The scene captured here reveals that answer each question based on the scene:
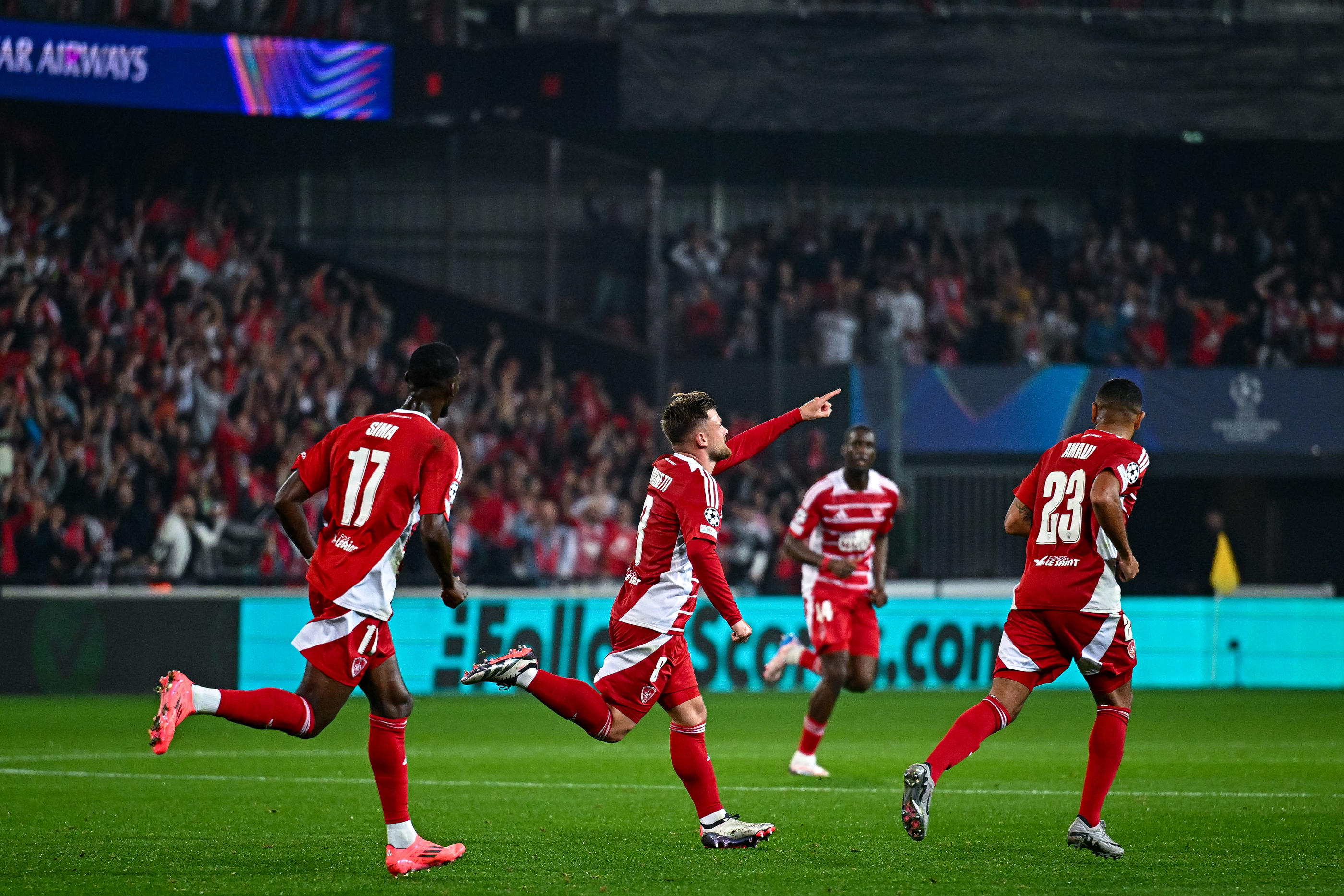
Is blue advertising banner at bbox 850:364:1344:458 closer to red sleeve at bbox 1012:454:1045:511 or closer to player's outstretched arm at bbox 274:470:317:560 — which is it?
red sleeve at bbox 1012:454:1045:511

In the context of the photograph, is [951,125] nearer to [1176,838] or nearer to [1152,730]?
[1152,730]

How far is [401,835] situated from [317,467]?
1.57m

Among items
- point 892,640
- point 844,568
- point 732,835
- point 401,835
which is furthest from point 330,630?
point 892,640

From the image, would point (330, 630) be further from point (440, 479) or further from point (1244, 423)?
point (1244, 423)

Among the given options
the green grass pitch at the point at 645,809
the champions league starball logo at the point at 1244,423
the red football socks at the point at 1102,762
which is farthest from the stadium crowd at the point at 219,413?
the red football socks at the point at 1102,762

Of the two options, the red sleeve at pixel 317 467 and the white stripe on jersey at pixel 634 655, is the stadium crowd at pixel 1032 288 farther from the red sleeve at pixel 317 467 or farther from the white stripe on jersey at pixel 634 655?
the red sleeve at pixel 317 467

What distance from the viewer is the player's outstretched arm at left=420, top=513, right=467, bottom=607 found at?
268 inches

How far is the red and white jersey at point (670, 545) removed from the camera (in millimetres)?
7586

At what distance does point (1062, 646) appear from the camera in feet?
25.1

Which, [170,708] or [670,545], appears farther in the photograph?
[670,545]

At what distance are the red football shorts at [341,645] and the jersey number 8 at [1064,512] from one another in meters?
3.05

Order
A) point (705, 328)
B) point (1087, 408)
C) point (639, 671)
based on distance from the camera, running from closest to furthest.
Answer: point (639, 671) → point (1087, 408) → point (705, 328)

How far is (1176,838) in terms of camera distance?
8.13 meters

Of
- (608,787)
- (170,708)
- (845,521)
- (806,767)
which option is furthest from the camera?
(845,521)
